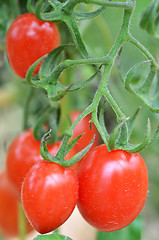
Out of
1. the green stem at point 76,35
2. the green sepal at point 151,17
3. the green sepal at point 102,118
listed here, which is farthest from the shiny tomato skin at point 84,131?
the green sepal at point 151,17

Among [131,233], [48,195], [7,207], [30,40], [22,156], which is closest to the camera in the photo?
[48,195]

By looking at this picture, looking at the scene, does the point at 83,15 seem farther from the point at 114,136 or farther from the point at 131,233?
the point at 131,233

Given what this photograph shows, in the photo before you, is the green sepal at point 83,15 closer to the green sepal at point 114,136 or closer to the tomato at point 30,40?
the tomato at point 30,40

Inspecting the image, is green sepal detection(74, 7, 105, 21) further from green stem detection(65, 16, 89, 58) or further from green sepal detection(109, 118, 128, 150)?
green sepal detection(109, 118, 128, 150)

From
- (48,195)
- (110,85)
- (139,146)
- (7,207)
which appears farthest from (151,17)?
(7,207)

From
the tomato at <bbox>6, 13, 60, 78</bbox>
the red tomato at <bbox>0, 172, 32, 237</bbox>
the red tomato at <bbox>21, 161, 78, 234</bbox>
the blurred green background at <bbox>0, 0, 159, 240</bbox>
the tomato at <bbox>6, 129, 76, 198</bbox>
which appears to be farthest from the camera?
the red tomato at <bbox>0, 172, 32, 237</bbox>

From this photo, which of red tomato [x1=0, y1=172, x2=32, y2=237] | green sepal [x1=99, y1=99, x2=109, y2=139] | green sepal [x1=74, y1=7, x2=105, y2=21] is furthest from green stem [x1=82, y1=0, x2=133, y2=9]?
red tomato [x1=0, y1=172, x2=32, y2=237]
